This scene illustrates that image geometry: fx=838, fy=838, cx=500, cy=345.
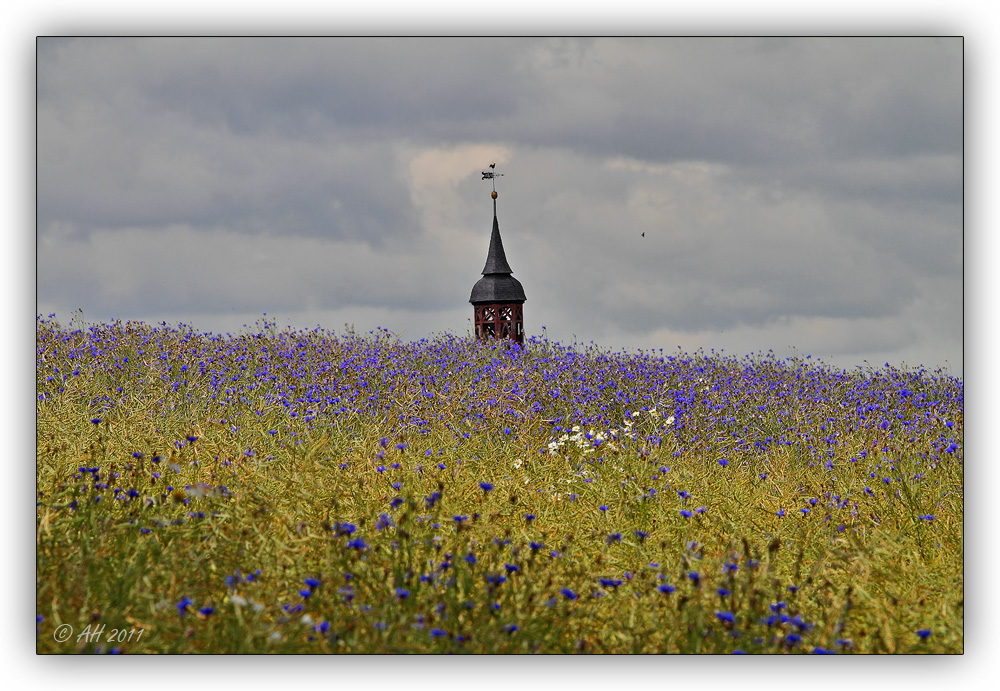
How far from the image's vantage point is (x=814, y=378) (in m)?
8.09

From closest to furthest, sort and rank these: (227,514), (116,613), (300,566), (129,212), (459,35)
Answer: (116,613), (300,566), (227,514), (459,35), (129,212)

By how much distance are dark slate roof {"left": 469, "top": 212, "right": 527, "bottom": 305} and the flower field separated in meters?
A: 1.63

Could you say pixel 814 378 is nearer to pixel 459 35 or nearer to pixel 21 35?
pixel 459 35

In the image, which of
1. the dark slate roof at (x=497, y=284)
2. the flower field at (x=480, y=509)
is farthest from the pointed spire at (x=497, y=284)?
the flower field at (x=480, y=509)

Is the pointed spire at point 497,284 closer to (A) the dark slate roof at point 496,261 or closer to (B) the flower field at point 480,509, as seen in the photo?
(A) the dark slate roof at point 496,261

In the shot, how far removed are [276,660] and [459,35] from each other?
3259 mm

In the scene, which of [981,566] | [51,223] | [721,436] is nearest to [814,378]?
[721,436]

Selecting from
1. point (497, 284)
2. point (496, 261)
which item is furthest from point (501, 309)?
point (496, 261)

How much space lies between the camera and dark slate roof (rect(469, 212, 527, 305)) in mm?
8969

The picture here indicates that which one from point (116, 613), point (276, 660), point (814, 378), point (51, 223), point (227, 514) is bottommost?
point (276, 660)

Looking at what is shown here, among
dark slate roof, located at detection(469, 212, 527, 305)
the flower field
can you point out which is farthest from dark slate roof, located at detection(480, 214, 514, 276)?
the flower field

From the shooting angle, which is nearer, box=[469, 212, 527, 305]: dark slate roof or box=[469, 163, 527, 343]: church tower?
box=[469, 212, 527, 305]: dark slate roof

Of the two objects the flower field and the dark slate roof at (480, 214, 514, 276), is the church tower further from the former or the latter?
the flower field

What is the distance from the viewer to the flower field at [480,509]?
3.31m
